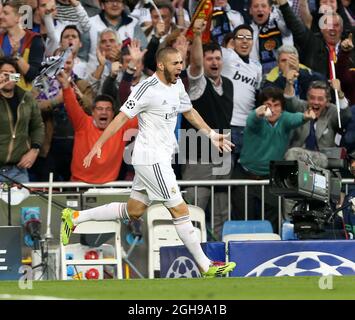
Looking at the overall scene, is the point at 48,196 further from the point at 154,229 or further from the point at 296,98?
the point at 296,98

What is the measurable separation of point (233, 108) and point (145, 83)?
3.73 m

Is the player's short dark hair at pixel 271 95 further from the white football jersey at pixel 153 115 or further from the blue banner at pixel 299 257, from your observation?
the blue banner at pixel 299 257

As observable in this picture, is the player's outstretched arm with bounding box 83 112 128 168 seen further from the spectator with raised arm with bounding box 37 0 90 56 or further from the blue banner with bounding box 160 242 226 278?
the spectator with raised arm with bounding box 37 0 90 56

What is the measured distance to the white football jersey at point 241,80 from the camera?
712 inches

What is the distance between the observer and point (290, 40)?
61.3 ft

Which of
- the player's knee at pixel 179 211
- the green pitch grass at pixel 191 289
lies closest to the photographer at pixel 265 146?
the player's knee at pixel 179 211

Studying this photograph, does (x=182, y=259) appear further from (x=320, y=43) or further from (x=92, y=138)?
(x=320, y=43)

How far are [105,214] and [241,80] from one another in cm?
390

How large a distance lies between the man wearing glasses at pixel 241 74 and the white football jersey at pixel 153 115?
11.6ft

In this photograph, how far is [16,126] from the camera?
1738 centimetres

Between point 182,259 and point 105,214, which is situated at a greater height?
point 105,214

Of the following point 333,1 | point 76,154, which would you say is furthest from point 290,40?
point 76,154

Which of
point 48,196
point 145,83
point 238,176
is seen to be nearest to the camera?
point 145,83

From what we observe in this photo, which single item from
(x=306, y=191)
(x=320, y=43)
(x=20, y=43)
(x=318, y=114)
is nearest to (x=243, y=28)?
(x=320, y=43)
